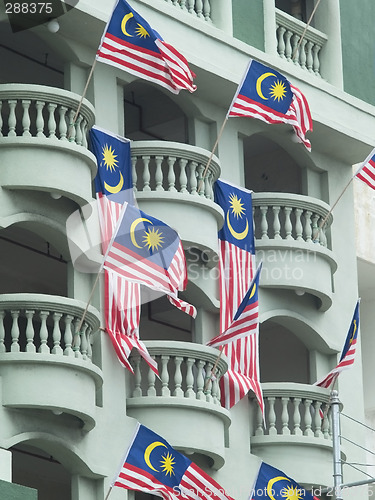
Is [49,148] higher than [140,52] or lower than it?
lower

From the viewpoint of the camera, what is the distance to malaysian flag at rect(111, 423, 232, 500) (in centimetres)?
3247

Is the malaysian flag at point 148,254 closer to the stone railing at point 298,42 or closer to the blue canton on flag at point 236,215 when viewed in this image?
the blue canton on flag at point 236,215

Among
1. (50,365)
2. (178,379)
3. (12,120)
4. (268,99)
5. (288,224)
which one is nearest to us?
(50,365)

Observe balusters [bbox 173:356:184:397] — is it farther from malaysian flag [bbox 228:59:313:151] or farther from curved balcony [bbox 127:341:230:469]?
malaysian flag [bbox 228:59:313:151]

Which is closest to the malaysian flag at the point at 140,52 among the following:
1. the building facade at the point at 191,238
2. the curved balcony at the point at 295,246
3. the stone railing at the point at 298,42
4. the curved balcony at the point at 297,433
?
the building facade at the point at 191,238

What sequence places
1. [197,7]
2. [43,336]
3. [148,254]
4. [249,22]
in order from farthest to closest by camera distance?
[249,22], [197,7], [148,254], [43,336]

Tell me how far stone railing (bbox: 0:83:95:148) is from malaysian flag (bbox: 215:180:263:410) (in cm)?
394

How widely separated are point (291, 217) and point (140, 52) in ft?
20.5

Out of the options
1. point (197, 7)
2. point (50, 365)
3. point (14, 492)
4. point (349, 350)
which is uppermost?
point (197, 7)

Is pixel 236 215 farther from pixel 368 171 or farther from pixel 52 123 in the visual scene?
pixel 52 123

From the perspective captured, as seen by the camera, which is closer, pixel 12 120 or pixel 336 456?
pixel 336 456

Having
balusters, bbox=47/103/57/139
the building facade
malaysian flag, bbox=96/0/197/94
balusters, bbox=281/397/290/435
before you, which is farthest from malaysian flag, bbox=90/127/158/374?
balusters, bbox=281/397/290/435

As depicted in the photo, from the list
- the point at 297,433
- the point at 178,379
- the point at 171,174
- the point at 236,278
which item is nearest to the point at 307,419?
the point at 297,433

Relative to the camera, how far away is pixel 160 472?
3303cm
